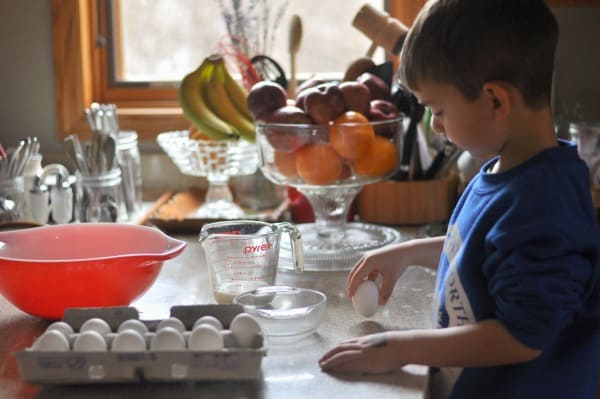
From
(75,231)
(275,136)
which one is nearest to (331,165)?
(275,136)

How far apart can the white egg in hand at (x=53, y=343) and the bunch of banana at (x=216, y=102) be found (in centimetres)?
90

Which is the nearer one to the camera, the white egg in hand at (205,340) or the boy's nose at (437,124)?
the white egg in hand at (205,340)

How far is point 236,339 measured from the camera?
1015 millimetres

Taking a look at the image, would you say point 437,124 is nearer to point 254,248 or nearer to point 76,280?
point 254,248

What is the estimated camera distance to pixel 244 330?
102 cm

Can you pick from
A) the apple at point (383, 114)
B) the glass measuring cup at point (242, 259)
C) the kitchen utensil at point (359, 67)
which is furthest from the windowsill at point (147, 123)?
the glass measuring cup at point (242, 259)

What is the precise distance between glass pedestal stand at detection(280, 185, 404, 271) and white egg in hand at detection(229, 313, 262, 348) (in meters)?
0.50

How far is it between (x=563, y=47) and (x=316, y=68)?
579mm

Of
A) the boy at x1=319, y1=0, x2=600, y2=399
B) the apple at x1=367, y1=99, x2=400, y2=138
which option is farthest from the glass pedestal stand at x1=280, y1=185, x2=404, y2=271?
the boy at x1=319, y1=0, x2=600, y2=399

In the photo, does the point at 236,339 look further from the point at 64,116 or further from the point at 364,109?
Answer: the point at 64,116

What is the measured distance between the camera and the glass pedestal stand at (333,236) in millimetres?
1540

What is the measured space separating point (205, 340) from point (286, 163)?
2.07 ft

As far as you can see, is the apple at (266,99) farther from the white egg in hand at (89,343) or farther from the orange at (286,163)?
the white egg in hand at (89,343)

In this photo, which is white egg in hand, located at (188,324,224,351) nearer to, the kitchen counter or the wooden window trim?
the kitchen counter
